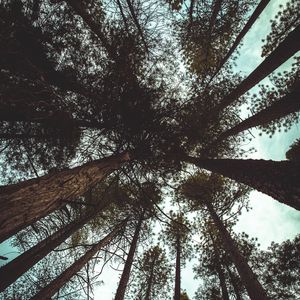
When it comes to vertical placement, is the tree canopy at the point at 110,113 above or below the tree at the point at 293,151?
below

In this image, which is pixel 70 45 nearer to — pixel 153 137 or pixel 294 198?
pixel 153 137

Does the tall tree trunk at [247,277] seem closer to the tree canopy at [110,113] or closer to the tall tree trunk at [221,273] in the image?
the tree canopy at [110,113]

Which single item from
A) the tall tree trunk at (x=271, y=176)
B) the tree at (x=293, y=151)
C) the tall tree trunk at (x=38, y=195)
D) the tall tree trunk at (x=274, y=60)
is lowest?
the tall tree trunk at (x=38, y=195)

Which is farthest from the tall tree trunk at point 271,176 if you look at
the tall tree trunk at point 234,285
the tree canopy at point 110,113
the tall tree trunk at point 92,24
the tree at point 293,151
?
the tall tree trunk at point 234,285

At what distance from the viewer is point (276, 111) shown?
5672mm

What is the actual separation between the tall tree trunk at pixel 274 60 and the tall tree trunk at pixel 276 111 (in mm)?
746

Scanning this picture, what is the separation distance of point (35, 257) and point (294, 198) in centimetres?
549

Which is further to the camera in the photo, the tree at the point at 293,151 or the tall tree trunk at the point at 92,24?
the tree at the point at 293,151

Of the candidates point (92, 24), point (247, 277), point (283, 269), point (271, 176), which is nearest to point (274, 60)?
point (271, 176)

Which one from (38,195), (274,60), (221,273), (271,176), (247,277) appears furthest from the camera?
(221,273)

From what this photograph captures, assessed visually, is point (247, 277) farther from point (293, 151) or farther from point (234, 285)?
point (234, 285)

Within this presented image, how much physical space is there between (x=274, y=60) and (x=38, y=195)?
5.21 meters

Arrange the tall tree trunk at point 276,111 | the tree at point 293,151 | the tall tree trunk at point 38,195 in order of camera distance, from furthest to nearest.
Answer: the tree at point 293,151 → the tall tree trunk at point 276,111 → the tall tree trunk at point 38,195

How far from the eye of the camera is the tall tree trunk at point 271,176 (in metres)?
2.92
